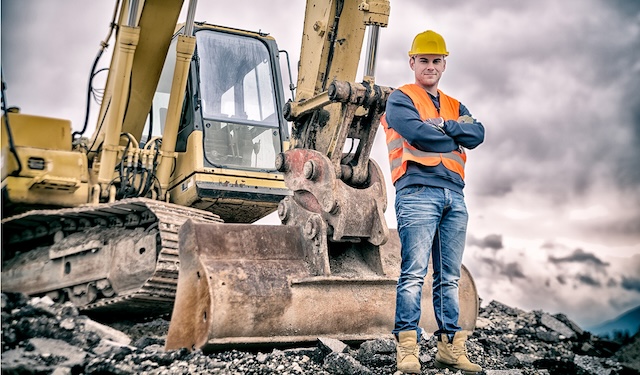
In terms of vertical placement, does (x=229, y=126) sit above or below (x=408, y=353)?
above

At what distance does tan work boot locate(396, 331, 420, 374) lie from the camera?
11.7ft

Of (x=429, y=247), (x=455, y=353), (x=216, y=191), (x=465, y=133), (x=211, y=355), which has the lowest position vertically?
(x=211, y=355)

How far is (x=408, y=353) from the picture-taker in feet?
11.8

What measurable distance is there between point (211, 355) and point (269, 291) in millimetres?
477

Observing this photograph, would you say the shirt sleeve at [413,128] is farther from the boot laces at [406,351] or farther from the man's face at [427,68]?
the boot laces at [406,351]

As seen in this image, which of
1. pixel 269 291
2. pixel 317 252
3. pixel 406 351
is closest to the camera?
pixel 406 351

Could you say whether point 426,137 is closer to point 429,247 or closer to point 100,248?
point 429,247

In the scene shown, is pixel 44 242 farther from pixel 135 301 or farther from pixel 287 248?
pixel 287 248

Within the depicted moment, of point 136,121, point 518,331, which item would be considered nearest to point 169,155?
point 136,121

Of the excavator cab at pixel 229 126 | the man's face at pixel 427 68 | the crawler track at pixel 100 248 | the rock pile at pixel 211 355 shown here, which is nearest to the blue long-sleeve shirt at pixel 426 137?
the man's face at pixel 427 68

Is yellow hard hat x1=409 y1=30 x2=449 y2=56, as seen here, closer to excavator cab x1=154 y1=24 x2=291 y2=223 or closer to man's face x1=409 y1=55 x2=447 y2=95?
man's face x1=409 y1=55 x2=447 y2=95

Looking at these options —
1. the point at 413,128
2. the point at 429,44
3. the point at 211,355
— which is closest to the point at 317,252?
the point at 211,355

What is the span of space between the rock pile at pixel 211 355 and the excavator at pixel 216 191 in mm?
234

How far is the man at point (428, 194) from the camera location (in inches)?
144
